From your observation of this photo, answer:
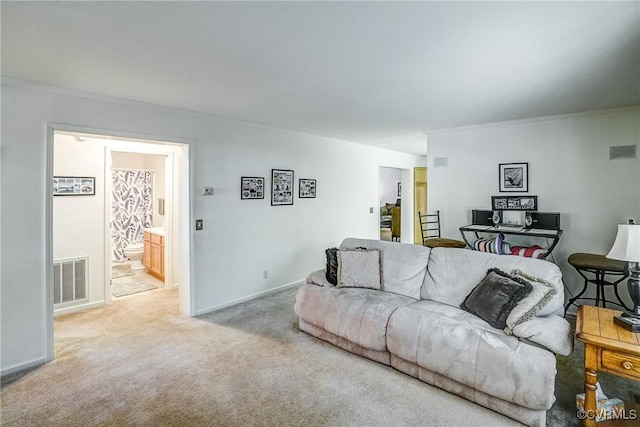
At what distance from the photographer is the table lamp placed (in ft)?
6.28

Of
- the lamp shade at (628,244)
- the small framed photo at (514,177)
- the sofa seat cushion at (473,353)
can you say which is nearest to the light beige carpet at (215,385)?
the sofa seat cushion at (473,353)

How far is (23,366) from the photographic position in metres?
2.66

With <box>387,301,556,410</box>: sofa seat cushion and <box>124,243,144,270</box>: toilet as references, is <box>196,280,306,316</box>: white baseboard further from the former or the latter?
<box>124,243,144,270</box>: toilet

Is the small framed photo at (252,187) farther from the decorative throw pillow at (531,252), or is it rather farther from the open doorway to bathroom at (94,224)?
the decorative throw pillow at (531,252)

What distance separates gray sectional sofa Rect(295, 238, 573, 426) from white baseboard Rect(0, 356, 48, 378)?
2.21 m

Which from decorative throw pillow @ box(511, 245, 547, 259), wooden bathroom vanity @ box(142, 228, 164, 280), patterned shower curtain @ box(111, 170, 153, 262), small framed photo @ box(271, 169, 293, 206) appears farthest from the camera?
patterned shower curtain @ box(111, 170, 153, 262)

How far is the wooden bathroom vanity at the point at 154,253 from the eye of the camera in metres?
5.18

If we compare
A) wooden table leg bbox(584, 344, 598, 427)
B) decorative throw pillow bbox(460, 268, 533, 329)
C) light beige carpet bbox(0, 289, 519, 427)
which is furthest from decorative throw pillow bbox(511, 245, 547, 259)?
light beige carpet bbox(0, 289, 519, 427)

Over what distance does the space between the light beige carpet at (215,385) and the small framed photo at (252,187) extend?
1654 millimetres

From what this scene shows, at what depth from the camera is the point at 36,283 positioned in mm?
2750

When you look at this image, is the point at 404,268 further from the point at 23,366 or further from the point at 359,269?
the point at 23,366

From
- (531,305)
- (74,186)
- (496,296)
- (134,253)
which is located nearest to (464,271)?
(496,296)

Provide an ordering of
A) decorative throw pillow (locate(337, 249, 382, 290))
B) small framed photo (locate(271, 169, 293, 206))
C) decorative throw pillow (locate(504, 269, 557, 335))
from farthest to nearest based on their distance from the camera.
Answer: small framed photo (locate(271, 169, 293, 206)) < decorative throw pillow (locate(337, 249, 382, 290)) < decorative throw pillow (locate(504, 269, 557, 335))

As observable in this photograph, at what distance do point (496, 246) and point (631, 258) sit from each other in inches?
77.5
